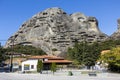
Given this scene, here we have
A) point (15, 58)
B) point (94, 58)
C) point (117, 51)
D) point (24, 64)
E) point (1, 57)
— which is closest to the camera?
point (117, 51)

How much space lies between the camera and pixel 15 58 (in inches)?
4631

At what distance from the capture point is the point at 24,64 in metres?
92.8

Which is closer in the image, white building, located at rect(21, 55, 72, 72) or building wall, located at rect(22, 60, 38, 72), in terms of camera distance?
white building, located at rect(21, 55, 72, 72)

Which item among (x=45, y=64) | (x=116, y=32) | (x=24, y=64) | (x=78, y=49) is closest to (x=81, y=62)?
(x=78, y=49)

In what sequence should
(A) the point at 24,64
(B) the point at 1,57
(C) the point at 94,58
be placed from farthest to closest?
(A) the point at 24,64 → (B) the point at 1,57 → (C) the point at 94,58

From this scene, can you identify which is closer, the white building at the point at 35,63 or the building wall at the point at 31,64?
the white building at the point at 35,63

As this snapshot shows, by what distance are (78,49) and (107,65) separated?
17.0 m

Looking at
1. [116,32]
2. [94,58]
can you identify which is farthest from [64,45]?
[94,58]

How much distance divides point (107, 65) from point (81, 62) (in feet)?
50.4

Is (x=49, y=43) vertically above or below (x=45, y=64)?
above

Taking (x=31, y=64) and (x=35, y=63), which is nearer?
(x=35, y=63)

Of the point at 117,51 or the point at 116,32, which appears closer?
the point at 117,51

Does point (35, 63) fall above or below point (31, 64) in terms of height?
above

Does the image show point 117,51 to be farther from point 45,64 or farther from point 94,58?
point 45,64
